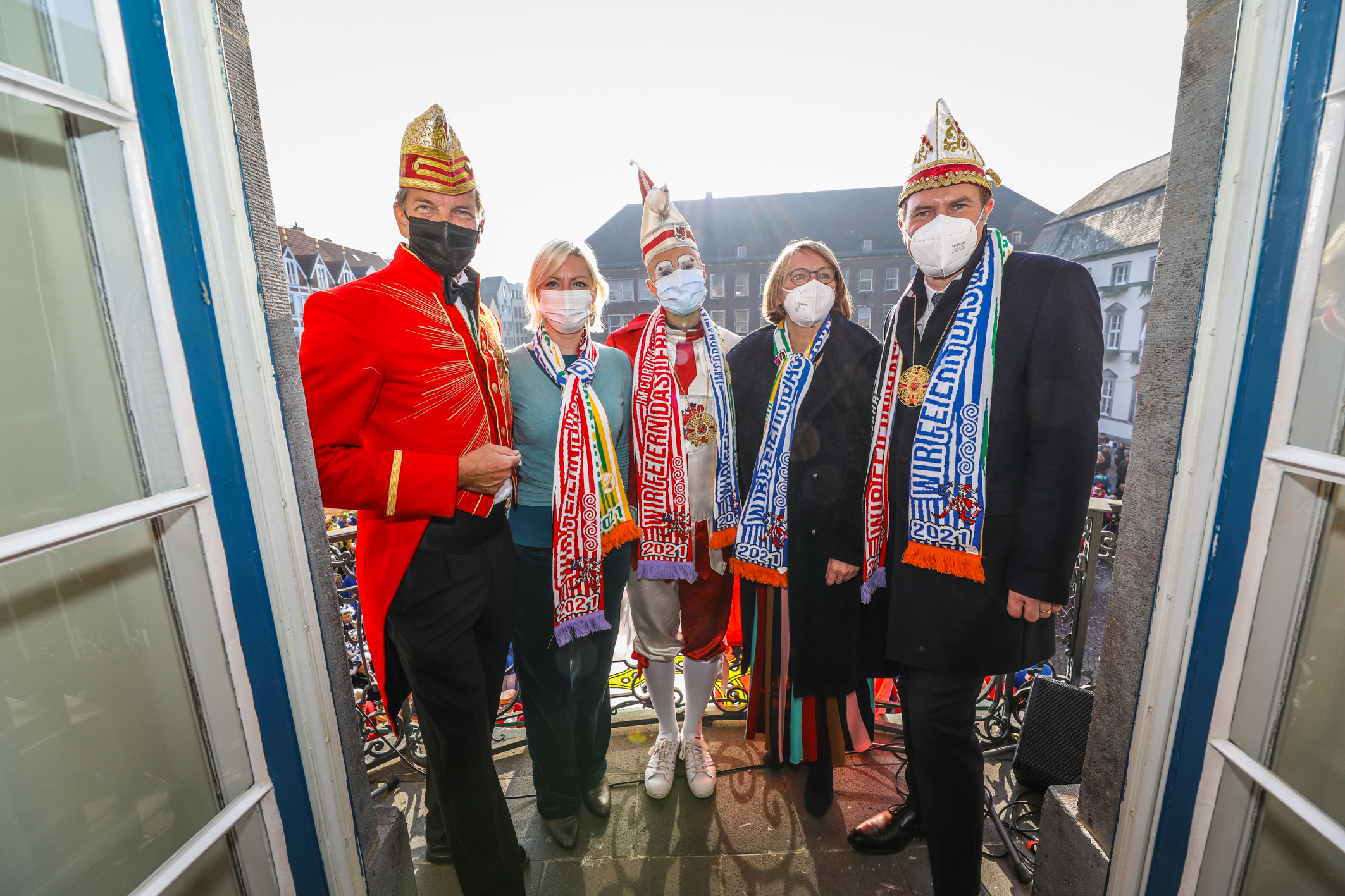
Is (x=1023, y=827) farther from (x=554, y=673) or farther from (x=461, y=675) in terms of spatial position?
(x=461, y=675)

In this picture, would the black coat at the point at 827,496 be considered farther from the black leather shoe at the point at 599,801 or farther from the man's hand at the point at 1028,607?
the black leather shoe at the point at 599,801

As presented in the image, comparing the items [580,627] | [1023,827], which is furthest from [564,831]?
[1023,827]

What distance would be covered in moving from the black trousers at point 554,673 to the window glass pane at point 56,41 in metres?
1.54

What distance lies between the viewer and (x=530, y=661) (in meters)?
2.06

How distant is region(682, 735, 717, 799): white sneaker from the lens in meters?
2.27

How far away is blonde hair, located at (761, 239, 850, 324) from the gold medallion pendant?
542mm

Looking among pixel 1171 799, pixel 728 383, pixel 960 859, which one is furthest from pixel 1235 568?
pixel 728 383

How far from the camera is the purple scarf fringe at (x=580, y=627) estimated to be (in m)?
1.97

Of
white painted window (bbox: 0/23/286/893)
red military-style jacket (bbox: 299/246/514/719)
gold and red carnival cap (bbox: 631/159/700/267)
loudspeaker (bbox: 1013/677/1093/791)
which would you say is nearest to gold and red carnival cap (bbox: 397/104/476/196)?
red military-style jacket (bbox: 299/246/514/719)

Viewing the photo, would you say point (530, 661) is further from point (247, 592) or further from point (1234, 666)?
point (1234, 666)

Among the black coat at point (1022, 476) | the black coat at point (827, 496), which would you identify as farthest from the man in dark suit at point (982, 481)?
the black coat at point (827, 496)

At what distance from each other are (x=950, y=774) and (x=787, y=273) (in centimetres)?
172

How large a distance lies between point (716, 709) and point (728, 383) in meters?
1.67

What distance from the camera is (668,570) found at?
2.18 m
